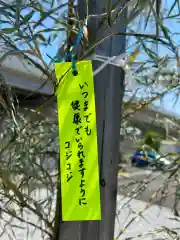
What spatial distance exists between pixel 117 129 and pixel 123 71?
0.12m

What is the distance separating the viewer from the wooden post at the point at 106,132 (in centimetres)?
69

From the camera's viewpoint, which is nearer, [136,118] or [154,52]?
→ [154,52]

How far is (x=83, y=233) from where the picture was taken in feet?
2.26

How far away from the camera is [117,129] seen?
28.1 inches

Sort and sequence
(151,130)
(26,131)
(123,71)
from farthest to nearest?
1. (151,130)
2. (26,131)
3. (123,71)

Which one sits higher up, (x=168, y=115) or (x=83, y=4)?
(x=83, y=4)

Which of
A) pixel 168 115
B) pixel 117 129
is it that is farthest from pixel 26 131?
pixel 168 115

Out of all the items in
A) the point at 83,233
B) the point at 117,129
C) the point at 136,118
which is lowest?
the point at 83,233

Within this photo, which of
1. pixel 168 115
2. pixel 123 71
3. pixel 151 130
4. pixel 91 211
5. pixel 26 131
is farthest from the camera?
pixel 151 130

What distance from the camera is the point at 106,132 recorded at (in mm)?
695

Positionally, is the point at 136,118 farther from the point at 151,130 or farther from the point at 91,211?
the point at 91,211

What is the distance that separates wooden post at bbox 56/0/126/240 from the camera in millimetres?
690

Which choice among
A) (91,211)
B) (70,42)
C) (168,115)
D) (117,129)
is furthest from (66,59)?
(168,115)

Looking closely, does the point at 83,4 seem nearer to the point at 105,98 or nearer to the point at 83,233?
the point at 105,98
